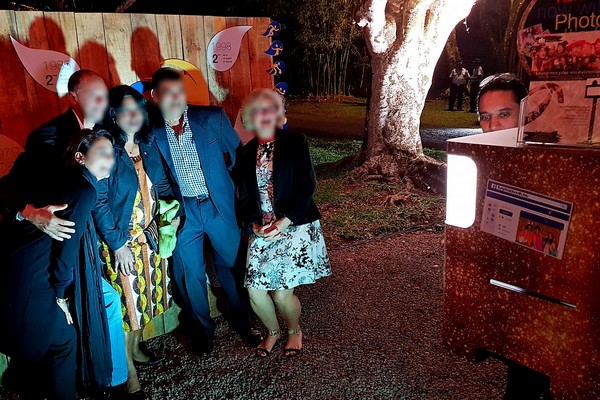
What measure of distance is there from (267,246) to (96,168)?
1185mm

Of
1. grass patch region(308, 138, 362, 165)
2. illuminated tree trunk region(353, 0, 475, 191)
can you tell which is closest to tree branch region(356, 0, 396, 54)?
illuminated tree trunk region(353, 0, 475, 191)

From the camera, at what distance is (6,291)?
248 centimetres

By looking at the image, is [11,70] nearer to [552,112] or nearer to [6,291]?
[6,291]

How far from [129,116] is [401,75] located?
5.80 metres

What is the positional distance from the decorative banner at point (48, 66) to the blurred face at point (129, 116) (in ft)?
1.72

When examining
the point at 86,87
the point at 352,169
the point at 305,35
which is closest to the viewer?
the point at 86,87

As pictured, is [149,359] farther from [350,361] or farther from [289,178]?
[289,178]

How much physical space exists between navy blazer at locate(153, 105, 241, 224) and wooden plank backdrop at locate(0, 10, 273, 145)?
486 millimetres

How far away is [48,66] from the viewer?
3094mm

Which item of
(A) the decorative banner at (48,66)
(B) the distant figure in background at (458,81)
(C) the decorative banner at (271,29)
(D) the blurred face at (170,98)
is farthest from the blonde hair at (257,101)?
(B) the distant figure in background at (458,81)

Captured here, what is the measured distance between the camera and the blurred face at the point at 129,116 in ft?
9.74

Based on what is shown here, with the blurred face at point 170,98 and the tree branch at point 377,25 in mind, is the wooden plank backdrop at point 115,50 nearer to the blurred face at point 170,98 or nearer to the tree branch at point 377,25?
the blurred face at point 170,98

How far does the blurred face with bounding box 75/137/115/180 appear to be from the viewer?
2.58 metres

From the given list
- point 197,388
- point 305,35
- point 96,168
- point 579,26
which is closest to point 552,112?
point 579,26
